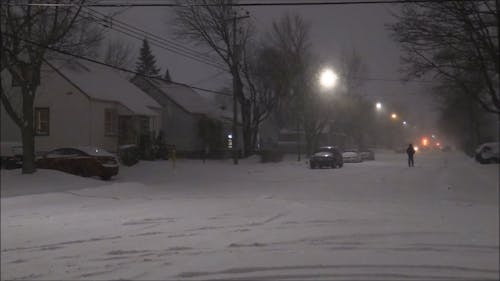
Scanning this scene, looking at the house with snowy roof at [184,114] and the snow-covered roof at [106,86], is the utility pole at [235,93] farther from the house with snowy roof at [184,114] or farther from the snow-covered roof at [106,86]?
the snow-covered roof at [106,86]

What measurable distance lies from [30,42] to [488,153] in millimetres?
5648

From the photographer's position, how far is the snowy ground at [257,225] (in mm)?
5691

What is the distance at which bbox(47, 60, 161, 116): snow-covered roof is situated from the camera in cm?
622

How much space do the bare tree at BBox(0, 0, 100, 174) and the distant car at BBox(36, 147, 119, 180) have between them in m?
0.26

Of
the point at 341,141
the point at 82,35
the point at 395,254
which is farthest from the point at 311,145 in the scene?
the point at 395,254

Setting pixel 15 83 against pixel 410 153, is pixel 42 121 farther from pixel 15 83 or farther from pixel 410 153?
pixel 410 153

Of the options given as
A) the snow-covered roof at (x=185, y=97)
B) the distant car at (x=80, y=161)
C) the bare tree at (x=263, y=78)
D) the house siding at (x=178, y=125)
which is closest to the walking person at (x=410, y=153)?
the snow-covered roof at (x=185, y=97)

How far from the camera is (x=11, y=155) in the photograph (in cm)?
560

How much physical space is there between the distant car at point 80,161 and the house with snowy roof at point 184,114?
69 centimetres

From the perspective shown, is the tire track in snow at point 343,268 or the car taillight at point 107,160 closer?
the tire track in snow at point 343,268

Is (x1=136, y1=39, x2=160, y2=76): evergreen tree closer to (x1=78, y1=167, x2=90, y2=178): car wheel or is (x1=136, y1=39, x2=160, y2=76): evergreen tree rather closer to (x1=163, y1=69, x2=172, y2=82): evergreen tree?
(x1=163, y1=69, x2=172, y2=82): evergreen tree

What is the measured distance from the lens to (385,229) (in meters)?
7.09

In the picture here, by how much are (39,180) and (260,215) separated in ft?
13.2

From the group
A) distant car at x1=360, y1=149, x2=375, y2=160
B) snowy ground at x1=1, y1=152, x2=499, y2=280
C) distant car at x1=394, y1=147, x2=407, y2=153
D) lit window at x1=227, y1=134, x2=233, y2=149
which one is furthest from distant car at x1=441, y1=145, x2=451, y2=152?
lit window at x1=227, y1=134, x2=233, y2=149
